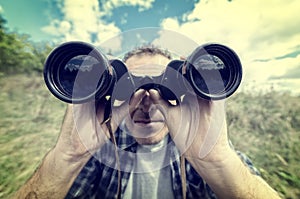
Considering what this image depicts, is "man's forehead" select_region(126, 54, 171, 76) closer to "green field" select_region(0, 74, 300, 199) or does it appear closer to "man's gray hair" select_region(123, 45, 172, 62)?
"man's gray hair" select_region(123, 45, 172, 62)

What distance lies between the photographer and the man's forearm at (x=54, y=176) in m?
1.15

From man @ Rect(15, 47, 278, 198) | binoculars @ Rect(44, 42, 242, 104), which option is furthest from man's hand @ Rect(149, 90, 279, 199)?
binoculars @ Rect(44, 42, 242, 104)

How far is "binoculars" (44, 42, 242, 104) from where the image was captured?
3.18 ft

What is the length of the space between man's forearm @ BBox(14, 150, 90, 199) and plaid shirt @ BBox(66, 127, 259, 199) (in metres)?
0.23

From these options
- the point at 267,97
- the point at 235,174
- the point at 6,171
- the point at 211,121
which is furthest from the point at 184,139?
the point at 267,97

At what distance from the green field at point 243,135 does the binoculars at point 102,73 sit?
169 centimetres

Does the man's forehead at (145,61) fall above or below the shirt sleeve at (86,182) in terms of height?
above

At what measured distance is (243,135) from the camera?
331 centimetres

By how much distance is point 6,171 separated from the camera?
2.51 metres

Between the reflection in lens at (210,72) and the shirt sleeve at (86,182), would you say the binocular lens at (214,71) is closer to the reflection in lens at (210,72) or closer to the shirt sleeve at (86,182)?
the reflection in lens at (210,72)

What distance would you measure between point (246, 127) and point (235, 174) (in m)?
2.53

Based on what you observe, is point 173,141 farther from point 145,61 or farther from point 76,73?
point 145,61

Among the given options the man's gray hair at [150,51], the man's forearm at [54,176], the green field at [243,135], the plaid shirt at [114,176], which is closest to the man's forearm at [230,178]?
the plaid shirt at [114,176]

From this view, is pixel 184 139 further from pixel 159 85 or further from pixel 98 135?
pixel 98 135
